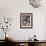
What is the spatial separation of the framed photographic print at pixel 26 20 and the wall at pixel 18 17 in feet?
0.35

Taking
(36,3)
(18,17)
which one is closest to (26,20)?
(18,17)

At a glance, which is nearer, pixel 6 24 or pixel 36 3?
pixel 6 24

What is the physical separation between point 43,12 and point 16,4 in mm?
995

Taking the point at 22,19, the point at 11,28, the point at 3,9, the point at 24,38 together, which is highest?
the point at 3,9

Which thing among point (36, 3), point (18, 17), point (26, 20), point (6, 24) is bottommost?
point (6, 24)

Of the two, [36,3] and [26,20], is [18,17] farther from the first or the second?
[36,3]

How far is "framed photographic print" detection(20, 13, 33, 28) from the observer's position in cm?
494

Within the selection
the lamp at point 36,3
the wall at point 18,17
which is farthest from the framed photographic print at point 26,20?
the lamp at point 36,3

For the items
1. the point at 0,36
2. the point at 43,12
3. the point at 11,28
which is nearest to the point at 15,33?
the point at 11,28

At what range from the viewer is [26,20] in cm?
497

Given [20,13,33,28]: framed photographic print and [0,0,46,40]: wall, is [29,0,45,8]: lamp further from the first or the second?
[20,13,33,28]: framed photographic print

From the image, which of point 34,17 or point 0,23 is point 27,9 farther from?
point 0,23

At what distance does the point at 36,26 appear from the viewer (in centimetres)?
496

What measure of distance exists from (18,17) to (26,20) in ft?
1.00
